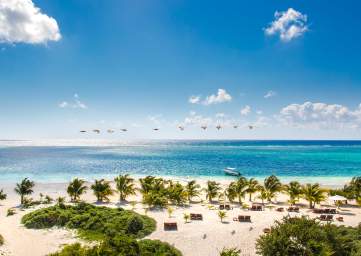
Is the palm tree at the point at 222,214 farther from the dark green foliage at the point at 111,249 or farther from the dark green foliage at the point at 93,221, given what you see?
the dark green foliage at the point at 111,249

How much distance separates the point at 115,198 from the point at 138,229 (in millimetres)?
17202

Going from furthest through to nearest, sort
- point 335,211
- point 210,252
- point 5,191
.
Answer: point 5,191
point 335,211
point 210,252

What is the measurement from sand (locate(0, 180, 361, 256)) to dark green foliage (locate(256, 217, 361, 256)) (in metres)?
4.80

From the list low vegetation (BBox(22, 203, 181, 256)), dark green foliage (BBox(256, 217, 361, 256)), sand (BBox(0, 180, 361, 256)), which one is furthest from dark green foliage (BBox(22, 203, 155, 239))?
dark green foliage (BBox(256, 217, 361, 256))

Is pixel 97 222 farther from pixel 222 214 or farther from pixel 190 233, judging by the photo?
pixel 222 214

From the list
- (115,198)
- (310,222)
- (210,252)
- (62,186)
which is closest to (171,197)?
(115,198)

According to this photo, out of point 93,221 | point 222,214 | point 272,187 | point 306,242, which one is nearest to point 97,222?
point 93,221

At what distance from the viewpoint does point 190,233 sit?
27.7 metres

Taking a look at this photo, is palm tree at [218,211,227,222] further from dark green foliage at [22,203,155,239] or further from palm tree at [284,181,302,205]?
palm tree at [284,181,302,205]

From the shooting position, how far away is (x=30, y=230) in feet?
93.1

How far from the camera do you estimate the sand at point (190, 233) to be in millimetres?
24109

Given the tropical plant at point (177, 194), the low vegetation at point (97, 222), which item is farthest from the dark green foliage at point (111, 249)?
the tropical plant at point (177, 194)

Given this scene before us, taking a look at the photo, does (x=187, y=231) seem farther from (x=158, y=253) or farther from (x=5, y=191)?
(x=5, y=191)

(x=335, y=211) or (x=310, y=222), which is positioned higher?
(x=310, y=222)
